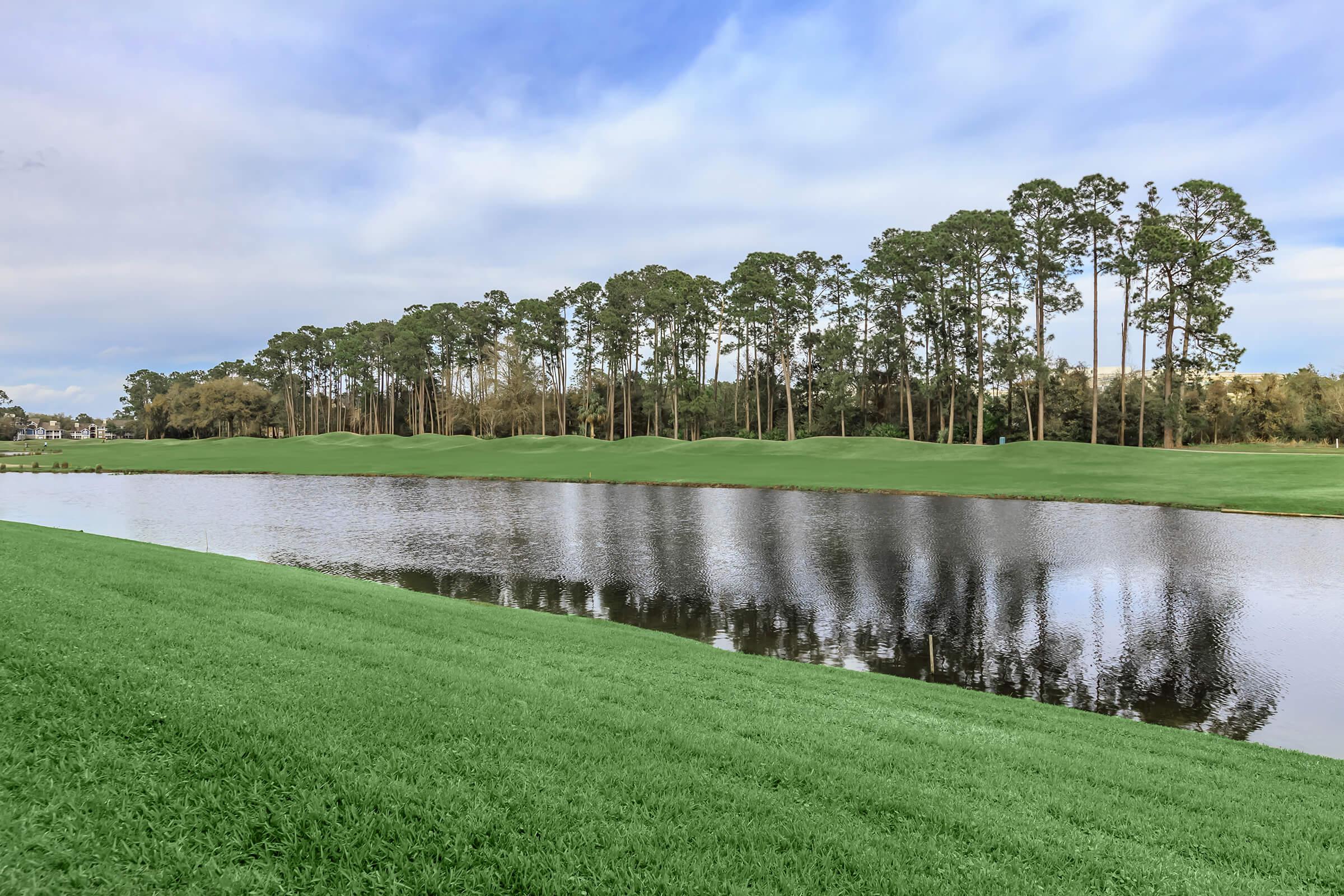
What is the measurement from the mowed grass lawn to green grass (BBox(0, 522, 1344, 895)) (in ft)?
89.7

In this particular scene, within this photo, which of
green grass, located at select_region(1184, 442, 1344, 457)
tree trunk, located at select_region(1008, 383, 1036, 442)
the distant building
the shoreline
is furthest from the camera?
the distant building

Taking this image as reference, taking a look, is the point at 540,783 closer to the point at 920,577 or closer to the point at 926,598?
the point at 926,598

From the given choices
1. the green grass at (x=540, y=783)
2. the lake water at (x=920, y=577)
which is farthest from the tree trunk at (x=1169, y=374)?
the green grass at (x=540, y=783)

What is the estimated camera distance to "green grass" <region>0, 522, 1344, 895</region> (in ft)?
9.87

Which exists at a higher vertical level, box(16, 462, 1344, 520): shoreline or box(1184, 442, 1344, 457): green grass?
box(1184, 442, 1344, 457): green grass

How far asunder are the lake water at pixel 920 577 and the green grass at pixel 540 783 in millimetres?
3164

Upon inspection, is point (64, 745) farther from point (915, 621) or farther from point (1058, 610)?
point (1058, 610)

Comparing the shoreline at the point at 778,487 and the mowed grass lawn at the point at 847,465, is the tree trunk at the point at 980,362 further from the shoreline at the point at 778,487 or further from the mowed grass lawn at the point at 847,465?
the shoreline at the point at 778,487

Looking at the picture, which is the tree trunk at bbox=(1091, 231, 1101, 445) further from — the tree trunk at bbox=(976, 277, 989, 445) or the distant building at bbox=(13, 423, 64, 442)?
the distant building at bbox=(13, 423, 64, 442)

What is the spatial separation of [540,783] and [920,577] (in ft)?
42.5

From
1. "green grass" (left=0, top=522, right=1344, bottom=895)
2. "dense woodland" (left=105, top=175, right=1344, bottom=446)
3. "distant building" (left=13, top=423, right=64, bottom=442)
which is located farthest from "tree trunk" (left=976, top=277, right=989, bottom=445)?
"distant building" (left=13, top=423, right=64, bottom=442)

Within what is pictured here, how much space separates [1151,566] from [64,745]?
19022mm

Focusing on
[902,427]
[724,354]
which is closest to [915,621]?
[902,427]

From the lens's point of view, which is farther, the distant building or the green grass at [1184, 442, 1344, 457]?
the distant building
